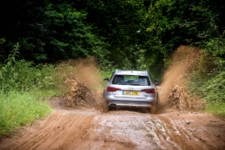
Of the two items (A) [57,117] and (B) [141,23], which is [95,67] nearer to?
(B) [141,23]

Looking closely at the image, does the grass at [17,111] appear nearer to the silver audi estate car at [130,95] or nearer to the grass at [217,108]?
the silver audi estate car at [130,95]

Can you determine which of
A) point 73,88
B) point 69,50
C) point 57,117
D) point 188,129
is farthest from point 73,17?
point 188,129

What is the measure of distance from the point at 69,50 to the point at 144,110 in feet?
38.2

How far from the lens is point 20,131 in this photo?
297 inches

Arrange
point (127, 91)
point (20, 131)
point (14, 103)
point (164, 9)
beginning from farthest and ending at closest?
point (164, 9)
point (127, 91)
point (14, 103)
point (20, 131)

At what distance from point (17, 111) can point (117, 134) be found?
9.32ft

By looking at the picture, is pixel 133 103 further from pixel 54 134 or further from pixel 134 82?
pixel 54 134

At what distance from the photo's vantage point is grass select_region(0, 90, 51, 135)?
25.0 ft

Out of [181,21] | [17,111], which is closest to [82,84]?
[17,111]

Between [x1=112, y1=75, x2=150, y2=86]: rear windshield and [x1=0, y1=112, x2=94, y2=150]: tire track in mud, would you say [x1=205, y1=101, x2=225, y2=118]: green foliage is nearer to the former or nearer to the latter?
[x1=112, y1=75, x2=150, y2=86]: rear windshield

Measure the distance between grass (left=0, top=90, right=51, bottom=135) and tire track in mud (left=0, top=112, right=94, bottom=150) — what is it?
377 millimetres

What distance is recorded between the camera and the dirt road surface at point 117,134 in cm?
646

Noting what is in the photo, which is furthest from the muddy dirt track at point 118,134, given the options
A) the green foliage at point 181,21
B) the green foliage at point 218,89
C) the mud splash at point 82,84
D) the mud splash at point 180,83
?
the green foliage at point 181,21

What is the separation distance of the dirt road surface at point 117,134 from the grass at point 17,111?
0.26 meters
